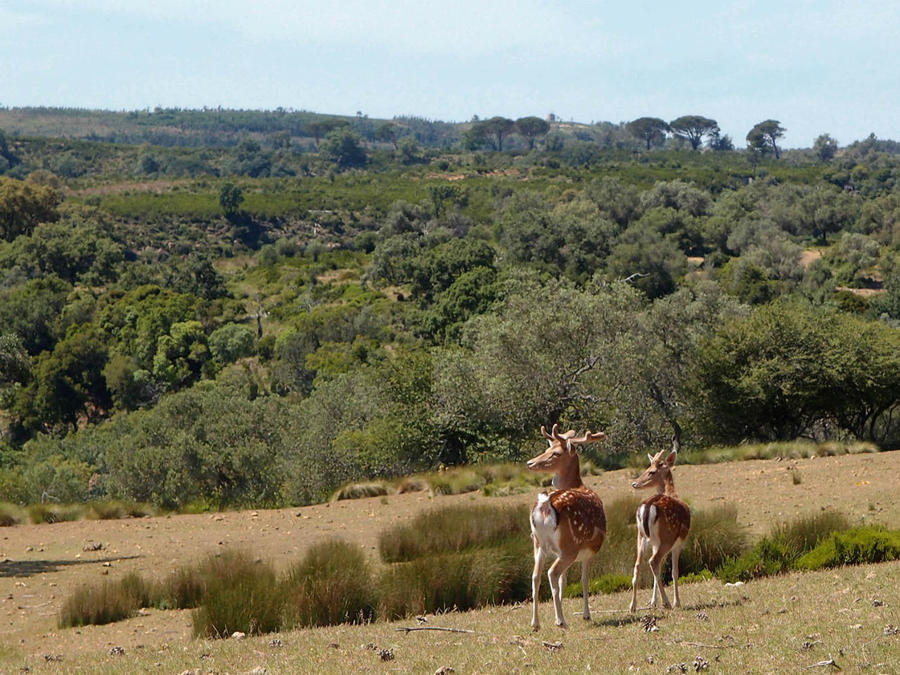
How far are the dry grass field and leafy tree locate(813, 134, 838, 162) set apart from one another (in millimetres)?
183042

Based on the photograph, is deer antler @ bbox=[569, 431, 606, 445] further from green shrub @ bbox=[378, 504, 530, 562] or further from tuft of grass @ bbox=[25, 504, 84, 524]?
tuft of grass @ bbox=[25, 504, 84, 524]

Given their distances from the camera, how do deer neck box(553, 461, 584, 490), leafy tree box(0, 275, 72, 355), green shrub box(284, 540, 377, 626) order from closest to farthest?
1. deer neck box(553, 461, 584, 490)
2. green shrub box(284, 540, 377, 626)
3. leafy tree box(0, 275, 72, 355)

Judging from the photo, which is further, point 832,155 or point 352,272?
point 832,155

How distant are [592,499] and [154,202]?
4248 inches

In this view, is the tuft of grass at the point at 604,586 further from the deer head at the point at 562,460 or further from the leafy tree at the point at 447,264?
the leafy tree at the point at 447,264

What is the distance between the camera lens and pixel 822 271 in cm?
7481

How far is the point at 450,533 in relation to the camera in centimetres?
1497

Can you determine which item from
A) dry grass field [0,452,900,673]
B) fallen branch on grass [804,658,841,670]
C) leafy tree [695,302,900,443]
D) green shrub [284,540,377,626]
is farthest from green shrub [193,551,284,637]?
leafy tree [695,302,900,443]

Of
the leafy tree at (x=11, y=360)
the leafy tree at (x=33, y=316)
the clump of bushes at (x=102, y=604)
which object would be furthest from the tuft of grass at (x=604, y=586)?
the leafy tree at (x=33, y=316)

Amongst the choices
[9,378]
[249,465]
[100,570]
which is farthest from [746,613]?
[249,465]

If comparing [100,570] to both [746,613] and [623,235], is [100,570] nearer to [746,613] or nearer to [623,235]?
[746,613]

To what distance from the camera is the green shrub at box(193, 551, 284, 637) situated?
35.2 feet

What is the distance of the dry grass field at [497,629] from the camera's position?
7.67 m

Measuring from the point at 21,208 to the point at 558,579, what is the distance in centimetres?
9118
